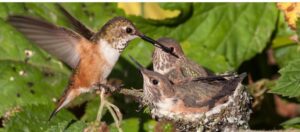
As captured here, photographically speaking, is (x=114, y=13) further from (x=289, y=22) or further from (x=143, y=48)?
(x=289, y=22)

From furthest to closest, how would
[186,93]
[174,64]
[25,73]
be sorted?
[25,73] → [174,64] → [186,93]

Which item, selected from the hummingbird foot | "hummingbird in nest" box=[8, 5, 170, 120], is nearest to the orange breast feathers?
"hummingbird in nest" box=[8, 5, 170, 120]

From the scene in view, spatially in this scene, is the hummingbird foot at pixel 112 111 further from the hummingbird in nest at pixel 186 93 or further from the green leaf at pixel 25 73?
the green leaf at pixel 25 73

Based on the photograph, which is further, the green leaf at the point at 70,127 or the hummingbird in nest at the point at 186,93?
the hummingbird in nest at the point at 186,93

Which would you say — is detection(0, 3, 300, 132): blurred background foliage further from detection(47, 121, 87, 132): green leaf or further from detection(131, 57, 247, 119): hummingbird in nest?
detection(47, 121, 87, 132): green leaf

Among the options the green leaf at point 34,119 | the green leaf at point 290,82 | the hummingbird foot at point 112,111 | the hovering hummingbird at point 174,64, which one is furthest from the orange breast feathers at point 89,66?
the green leaf at point 290,82

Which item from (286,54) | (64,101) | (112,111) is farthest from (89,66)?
(286,54)

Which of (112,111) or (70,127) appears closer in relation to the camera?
(112,111)

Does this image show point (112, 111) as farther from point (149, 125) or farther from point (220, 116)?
point (149, 125)
